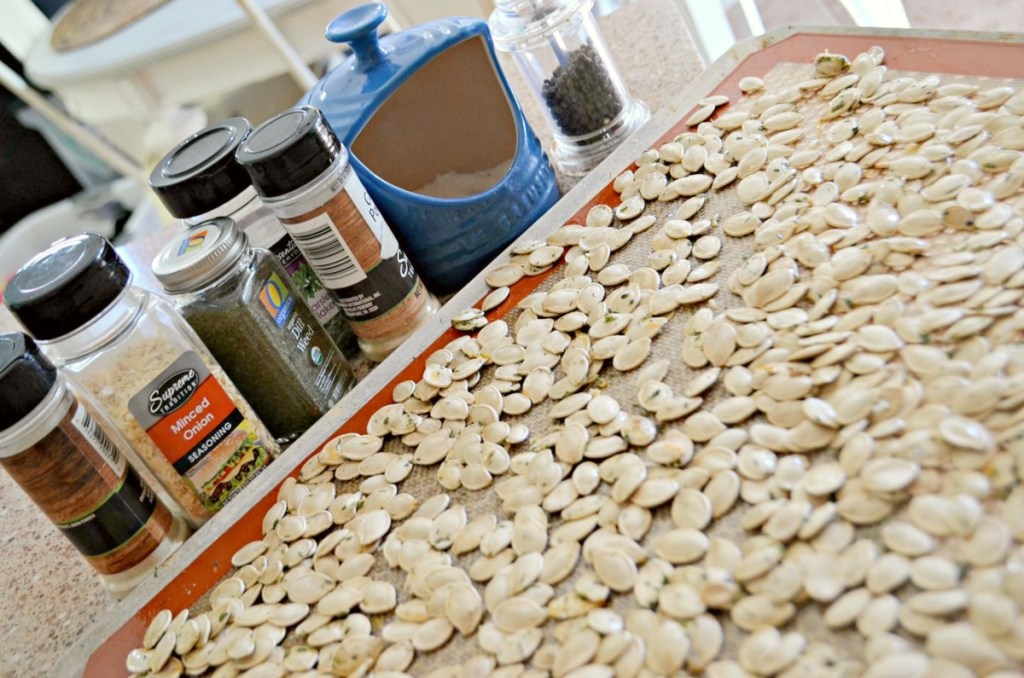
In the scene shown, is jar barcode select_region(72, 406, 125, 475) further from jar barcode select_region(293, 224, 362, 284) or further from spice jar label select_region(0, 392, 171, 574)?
jar barcode select_region(293, 224, 362, 284)

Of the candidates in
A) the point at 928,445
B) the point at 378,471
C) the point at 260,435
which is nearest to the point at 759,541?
the point at 928,445

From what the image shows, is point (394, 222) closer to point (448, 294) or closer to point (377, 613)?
point (448, 294)

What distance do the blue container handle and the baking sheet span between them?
25 cm

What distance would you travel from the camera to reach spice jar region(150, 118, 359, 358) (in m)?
0.84

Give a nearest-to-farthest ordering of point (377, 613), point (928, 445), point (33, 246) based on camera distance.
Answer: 1. point (928, 445)
2. point (377, 613)
3. point (33, 246)

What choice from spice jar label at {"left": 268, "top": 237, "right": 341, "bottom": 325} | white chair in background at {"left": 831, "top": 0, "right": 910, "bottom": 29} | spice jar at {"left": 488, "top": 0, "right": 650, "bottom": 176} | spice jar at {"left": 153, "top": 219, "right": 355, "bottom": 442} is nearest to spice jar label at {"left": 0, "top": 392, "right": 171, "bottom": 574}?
spice jar at {"left": 153, "top": 219, "right": 355, "bottom": 442}

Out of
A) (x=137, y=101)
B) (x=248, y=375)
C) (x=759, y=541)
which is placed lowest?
(x=759, y=541)

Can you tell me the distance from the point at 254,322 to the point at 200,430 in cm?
11

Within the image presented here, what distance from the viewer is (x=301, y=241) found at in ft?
2.77

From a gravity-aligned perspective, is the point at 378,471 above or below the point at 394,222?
below

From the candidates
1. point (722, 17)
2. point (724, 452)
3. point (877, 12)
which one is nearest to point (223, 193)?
point (724, 452)

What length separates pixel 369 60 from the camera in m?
0.93

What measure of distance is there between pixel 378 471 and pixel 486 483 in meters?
0.12

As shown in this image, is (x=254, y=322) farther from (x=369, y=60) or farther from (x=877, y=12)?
(x=877, y=12)
